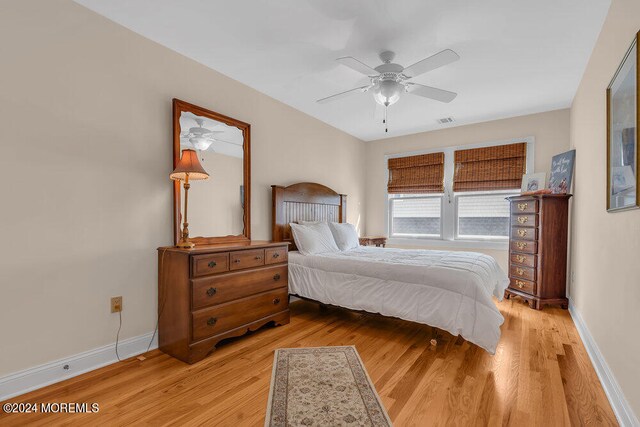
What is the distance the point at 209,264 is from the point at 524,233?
12.0 ft

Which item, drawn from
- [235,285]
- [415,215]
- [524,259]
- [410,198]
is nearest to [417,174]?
[410,198]

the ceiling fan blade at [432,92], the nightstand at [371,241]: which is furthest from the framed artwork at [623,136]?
the nightstand at [371,241]

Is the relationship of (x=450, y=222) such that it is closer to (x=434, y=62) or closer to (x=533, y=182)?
(x=533, y=182)

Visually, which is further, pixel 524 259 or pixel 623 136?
pixel 524 259

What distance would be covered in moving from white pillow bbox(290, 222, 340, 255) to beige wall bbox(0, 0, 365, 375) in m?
1.42

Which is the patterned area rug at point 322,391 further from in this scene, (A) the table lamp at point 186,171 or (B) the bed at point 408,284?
(A) the table lamp at point 186,171

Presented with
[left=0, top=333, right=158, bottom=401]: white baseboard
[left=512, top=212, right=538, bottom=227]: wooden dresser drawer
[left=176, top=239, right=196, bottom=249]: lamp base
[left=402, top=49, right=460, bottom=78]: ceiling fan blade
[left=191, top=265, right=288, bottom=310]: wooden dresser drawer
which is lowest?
[left=0, top=333, right=158, bottom=401]: white baseboard

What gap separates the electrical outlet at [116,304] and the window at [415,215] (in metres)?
4.32

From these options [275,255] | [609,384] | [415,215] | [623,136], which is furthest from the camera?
[415,215]

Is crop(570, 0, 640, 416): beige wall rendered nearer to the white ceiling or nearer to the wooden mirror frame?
the white ceiling

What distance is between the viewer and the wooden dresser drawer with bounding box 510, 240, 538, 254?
367 cm

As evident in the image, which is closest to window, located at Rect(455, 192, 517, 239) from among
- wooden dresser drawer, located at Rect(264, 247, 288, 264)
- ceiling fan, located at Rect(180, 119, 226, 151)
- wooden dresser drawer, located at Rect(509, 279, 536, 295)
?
wooden dresser drawer, located at Rect(509, 279, 536, 295)

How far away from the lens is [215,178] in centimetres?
299

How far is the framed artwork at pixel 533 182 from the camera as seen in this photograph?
13.5ft
